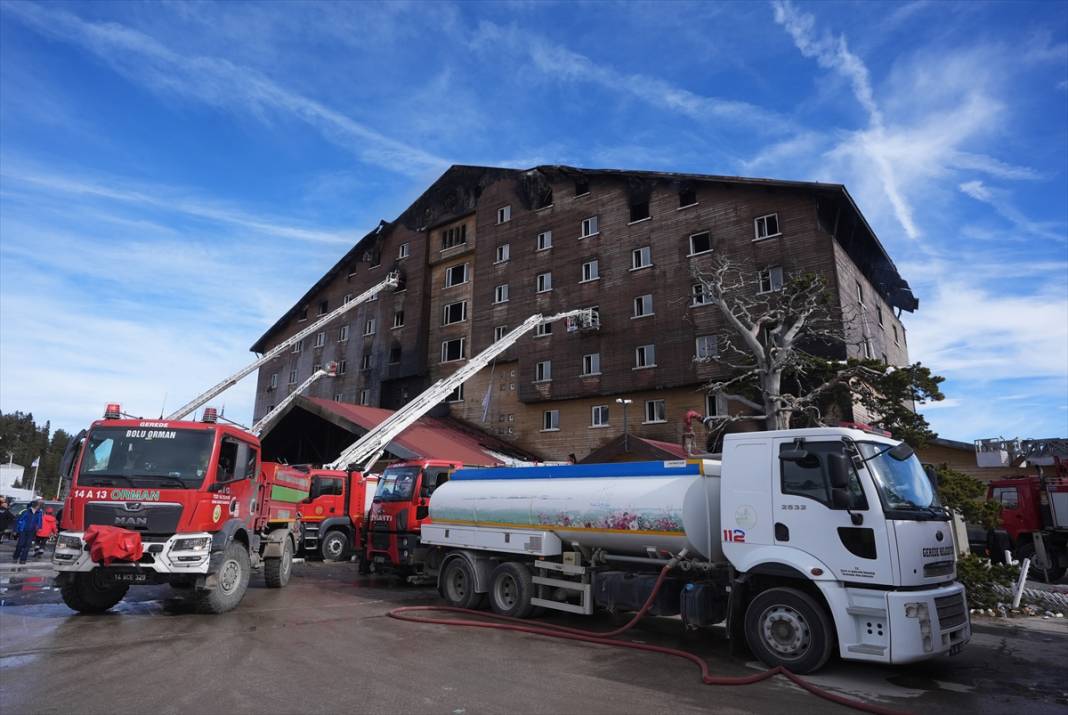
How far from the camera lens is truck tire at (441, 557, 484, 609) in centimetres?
1170

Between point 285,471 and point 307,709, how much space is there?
10488mm

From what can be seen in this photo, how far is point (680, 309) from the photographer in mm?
28844

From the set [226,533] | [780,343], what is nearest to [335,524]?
[226,533]

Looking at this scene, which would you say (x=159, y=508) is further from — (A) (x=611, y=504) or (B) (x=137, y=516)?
(A) (x=611, y=504)

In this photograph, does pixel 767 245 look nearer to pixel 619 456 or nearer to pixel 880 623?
pixel 619 456

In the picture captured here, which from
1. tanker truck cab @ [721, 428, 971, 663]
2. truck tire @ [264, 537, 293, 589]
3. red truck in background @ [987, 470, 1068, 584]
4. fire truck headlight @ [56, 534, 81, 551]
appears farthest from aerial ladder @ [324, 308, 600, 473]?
tanker truck cab @ [721, 428, 971, 663]

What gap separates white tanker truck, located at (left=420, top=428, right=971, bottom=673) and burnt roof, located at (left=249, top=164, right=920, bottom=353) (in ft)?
67.5

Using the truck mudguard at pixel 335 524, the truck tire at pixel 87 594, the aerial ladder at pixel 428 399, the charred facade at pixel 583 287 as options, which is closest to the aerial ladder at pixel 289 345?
the charred facade at pixel 583 287

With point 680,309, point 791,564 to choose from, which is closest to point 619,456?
point 680,309

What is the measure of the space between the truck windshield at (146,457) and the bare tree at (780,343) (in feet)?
52.2

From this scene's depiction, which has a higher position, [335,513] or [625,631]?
[335,513]

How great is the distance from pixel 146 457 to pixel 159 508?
1.01 m

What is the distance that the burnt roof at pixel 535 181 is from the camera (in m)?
Result: 27.0

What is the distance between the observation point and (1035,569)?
59.2 feet
